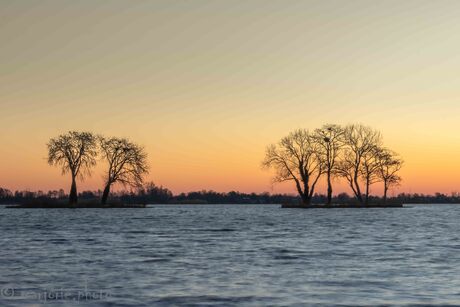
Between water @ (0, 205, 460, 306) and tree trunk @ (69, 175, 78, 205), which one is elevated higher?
tree trunk @ (69, 175, 78, 205)

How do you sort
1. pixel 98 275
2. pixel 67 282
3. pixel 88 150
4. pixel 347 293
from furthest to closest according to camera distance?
pixel 88 150 < pixel 98 275 < pixel 67 282 < pixel 347 293

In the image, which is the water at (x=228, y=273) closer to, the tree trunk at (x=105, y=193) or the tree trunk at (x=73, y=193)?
the tree trunk at (x=73, y=193)

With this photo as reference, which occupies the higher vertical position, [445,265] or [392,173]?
[392,173]

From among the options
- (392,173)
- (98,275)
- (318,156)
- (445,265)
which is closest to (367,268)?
(445,265)

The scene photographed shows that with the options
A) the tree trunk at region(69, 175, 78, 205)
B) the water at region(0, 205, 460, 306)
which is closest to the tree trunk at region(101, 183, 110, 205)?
the tree trunk at region(69, 175, 78, 205)

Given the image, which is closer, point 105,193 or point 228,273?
point 228,273

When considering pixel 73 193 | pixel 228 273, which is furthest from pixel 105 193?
pixel 228 273

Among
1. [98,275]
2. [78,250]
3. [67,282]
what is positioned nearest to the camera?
[67,282]

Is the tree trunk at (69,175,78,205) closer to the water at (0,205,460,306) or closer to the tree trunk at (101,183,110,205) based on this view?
the tree trunk at (101,183,110,205)

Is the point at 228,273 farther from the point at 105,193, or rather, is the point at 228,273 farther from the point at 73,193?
the point at 105,193

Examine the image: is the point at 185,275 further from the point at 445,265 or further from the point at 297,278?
the point at 445,265

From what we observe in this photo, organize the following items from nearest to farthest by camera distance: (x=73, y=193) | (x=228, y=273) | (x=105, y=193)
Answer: (x=228, y=273) → (x=73, y=193) → (x=105, y=193)

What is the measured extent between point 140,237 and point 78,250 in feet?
36.2

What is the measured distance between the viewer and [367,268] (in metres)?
26.6
